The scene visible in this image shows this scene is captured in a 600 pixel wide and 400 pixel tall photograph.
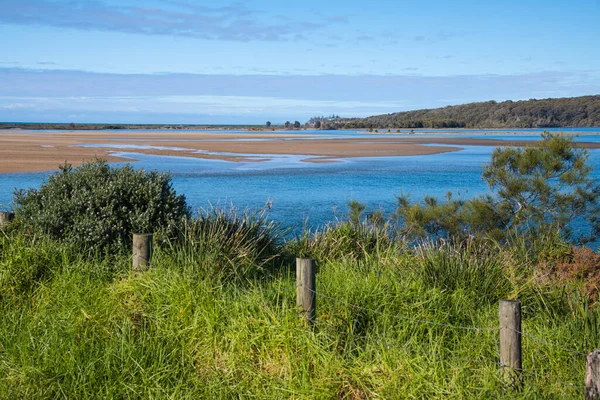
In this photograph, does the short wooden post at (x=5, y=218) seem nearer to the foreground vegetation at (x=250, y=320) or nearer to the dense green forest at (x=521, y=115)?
the foreground vegetation at (x=250, y=320)

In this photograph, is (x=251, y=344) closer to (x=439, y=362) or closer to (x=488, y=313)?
(x=439, y=362)

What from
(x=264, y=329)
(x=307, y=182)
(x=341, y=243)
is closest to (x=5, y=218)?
(x=341, y=243)

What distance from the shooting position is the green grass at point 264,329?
555 cm

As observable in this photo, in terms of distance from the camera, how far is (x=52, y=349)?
19.5 ft

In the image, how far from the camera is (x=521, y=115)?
440 ft

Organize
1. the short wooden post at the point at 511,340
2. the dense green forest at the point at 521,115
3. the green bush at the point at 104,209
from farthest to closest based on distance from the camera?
the dense green forest at the point at 521,115
the green bush at the point at 104,209
the short wooden post at the point at 511,340

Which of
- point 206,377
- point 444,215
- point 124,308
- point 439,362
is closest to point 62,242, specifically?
point 124,308

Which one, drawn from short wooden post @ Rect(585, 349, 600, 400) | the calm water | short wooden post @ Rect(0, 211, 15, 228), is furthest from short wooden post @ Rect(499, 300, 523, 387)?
the calm water

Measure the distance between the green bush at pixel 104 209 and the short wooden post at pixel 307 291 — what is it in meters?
2.86

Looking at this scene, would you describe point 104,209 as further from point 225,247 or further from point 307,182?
point 307,182

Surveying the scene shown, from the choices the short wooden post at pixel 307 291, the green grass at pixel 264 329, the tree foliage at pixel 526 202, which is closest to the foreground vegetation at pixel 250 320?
the green grass at pixel 264 329

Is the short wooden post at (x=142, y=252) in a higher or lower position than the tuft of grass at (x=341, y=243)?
higher

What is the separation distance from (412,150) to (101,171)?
51690 mm

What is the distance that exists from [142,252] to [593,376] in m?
4.77
